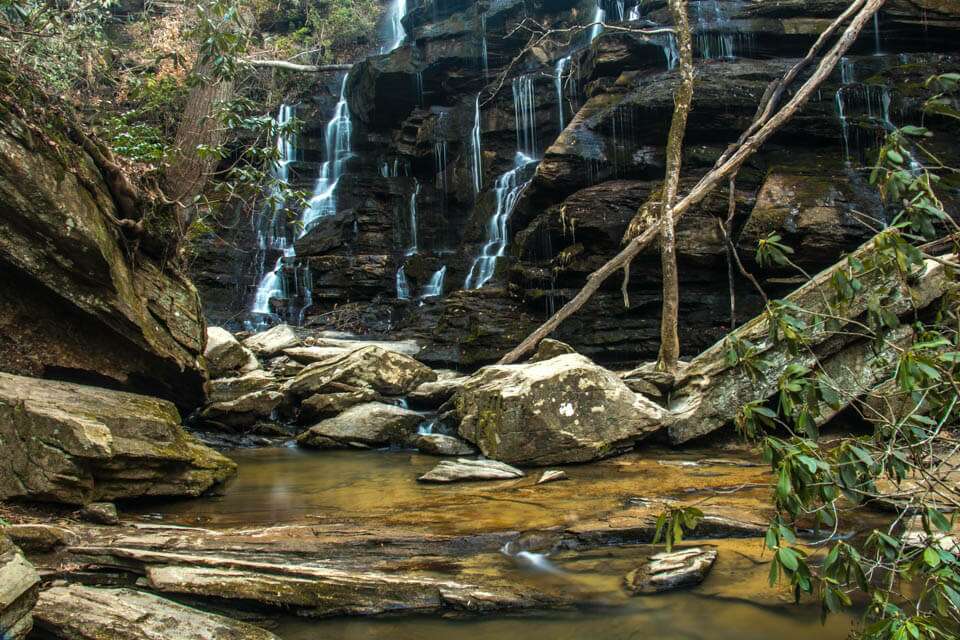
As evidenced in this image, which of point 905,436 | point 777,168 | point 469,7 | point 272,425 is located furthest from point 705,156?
point 469,7

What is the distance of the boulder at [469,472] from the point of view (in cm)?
623

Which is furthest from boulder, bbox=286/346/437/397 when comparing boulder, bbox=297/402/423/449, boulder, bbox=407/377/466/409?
boulder, bbox=297/402/423/449

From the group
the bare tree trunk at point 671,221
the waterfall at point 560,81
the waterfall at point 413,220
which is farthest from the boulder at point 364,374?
the waterfall at point 560,81

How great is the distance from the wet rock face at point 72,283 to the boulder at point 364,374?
271 centimetres

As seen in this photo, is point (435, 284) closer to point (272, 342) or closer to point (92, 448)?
point (272, 342)

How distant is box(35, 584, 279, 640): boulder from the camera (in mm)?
2951

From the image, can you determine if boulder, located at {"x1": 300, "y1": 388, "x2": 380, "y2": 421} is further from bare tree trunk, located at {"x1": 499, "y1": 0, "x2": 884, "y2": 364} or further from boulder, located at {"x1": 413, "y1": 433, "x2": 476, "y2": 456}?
bare tree trunk, located at {"x1": 499, "y1": 0, "x2": 884, "y2": 364}

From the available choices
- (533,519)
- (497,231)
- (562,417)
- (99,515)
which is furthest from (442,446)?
(497,231)

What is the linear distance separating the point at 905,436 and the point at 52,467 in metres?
5.04

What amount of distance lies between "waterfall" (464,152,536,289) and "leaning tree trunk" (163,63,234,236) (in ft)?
27.1

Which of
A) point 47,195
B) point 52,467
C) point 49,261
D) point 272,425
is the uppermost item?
point 47,195

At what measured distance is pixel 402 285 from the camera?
18.8m

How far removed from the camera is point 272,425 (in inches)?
366

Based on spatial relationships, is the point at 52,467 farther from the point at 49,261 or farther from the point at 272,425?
the point at 272,425
